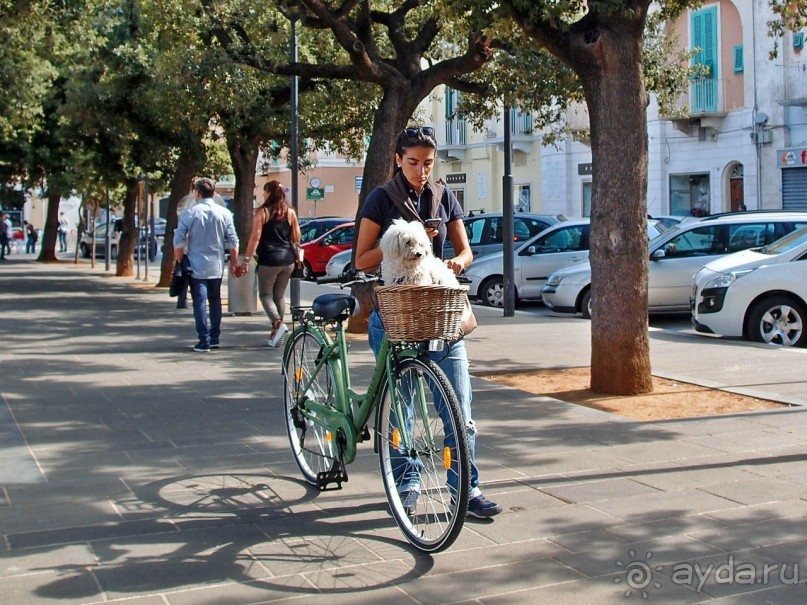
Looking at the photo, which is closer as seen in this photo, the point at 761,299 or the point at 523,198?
the point at 761,299

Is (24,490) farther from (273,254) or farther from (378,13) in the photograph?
(378,13)

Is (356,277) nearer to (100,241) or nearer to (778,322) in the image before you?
(778,322)

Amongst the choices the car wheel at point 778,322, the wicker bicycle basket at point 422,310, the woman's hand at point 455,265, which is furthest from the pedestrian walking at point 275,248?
the wicker bicycle basket at point 422,310

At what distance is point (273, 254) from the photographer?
12.3 metres

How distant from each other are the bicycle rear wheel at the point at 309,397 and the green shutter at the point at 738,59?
92.3 ft

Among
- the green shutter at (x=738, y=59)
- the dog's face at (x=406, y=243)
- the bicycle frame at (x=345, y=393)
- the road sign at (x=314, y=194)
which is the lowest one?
the bicycle frame at (x=345, y=393)

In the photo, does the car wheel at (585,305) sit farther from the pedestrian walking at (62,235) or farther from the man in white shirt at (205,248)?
the pedestrian walking at (62,235)

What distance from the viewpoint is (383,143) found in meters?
13.6

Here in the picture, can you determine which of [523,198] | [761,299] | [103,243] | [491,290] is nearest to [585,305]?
[491,290]

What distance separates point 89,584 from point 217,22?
39.0ft

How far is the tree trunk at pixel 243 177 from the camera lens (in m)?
20.2

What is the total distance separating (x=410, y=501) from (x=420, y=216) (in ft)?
4.68

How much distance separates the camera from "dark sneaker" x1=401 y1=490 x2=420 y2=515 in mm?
4941

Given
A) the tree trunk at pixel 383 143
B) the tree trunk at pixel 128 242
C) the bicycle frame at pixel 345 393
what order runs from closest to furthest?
the bicycle frame at pixel 345 393, the tree trunk at pixel 383 143, the tree trunk at pixel 128 242
